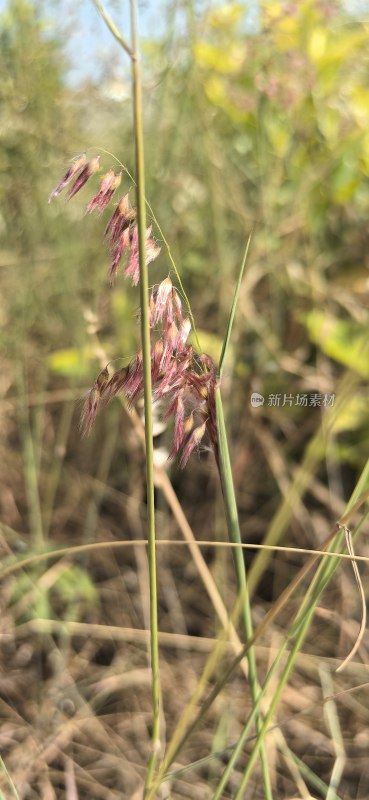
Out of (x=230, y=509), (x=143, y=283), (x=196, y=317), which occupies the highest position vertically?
(x=143, y=283)

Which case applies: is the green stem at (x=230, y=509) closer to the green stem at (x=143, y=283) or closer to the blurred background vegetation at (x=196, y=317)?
the green stem at (x=143, y=283)

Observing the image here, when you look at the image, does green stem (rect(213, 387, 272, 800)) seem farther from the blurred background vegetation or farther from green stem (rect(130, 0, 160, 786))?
the blurred background vegetation

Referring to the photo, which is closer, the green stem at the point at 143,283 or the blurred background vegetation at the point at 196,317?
the green stem at the point at 143,283

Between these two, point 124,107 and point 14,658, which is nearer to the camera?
point 14,658

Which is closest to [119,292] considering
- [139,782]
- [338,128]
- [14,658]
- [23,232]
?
[23,232]

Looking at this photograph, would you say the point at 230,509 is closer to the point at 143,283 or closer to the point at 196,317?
the point at 143,283

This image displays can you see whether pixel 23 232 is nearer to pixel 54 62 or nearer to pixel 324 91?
pixel 54 62

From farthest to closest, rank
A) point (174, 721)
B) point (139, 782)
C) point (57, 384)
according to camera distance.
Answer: point (57, 384) < point (174, 721) < point (139, 782)

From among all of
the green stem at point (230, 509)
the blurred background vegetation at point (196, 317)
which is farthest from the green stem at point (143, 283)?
the blurred background vegetation at point (196, 317)

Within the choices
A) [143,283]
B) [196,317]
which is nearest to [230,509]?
[143,283]
